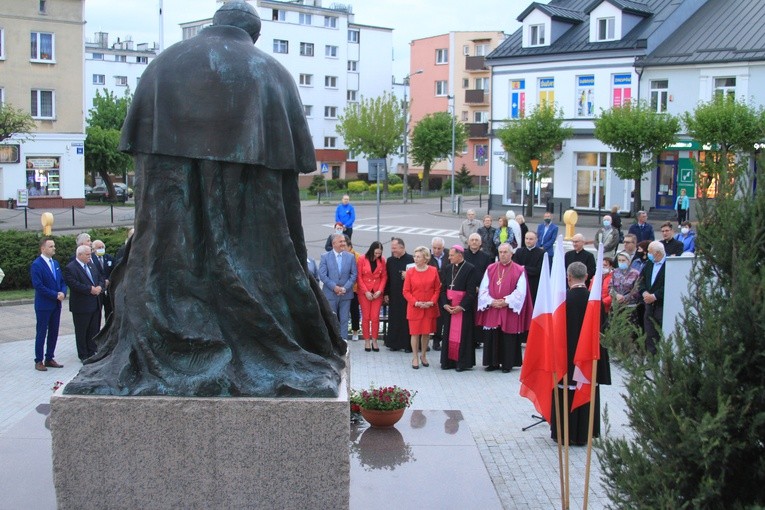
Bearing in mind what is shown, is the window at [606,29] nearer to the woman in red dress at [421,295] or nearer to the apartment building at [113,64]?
the woman in red dress at [421,295]

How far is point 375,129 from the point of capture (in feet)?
211

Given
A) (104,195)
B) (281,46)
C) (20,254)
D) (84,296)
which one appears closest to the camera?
(84,296)

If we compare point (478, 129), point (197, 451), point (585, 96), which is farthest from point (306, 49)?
point (197, 451)

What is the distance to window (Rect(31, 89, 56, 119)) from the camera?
4372 cm

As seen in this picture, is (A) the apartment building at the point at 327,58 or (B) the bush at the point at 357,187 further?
(A) the apartment building at the point at 327,58

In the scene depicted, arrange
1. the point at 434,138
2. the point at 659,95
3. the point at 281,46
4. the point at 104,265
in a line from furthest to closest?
1. the point at 281,46
2. the point at 434,138
3. the point at 659,95
4. the point at 104,265

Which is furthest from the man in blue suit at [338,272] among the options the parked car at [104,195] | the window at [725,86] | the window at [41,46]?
the parked car at [104,195]

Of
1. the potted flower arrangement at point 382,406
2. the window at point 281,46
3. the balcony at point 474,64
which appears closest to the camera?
the potted flower arrangement at point 382,406

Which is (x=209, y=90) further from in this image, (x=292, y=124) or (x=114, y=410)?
(x=114, y=410)

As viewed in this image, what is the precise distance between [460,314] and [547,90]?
3227 centimetres

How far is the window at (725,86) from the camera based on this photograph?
37312mm

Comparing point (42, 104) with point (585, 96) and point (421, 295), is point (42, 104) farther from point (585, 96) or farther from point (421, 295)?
point (421, 295)

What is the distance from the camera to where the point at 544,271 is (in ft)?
24.5

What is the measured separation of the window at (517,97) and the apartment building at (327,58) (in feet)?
82.5
